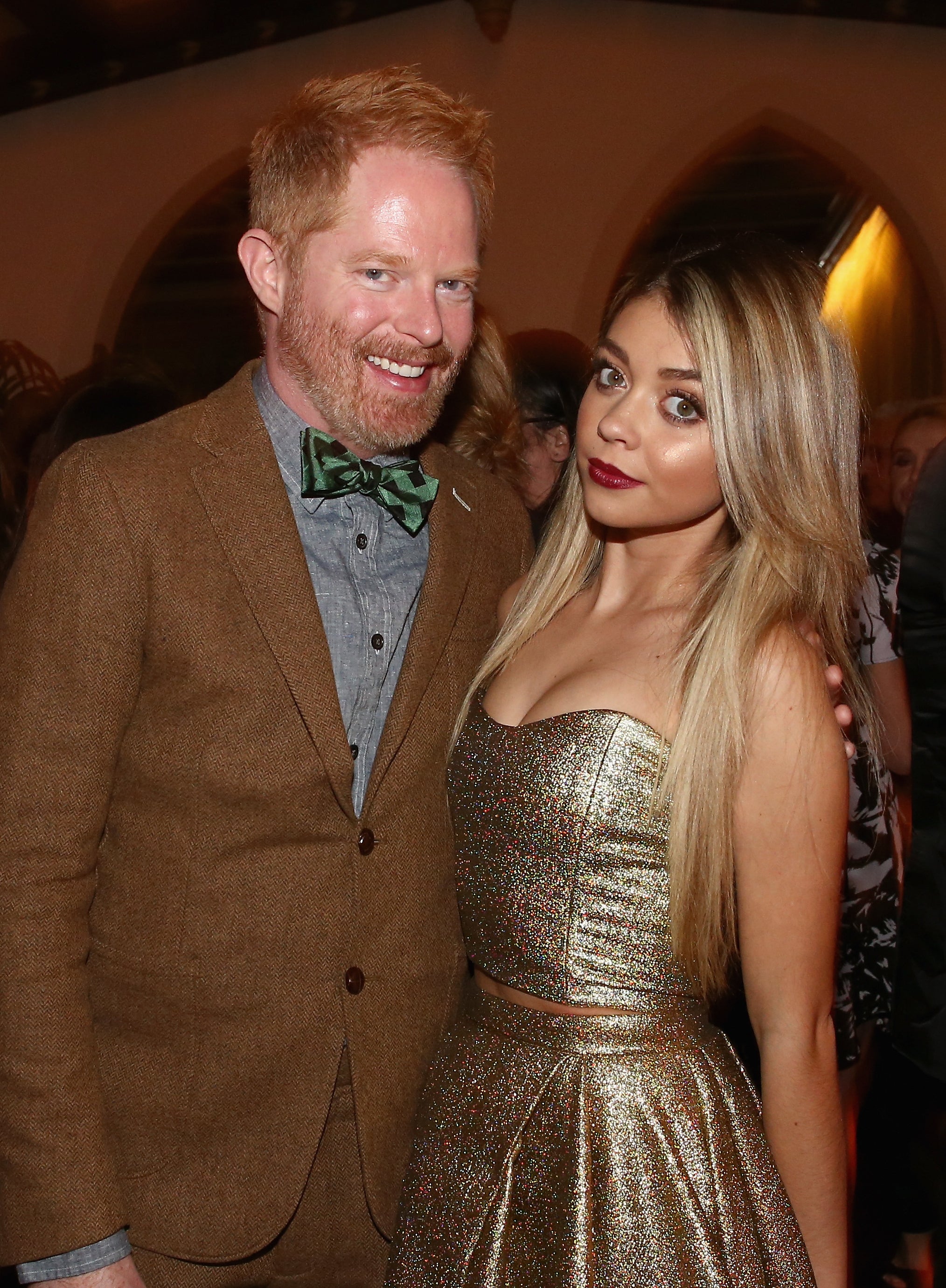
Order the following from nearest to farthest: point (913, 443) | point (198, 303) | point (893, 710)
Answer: point (893, 710) < point (913, 443) < point (198, 303)

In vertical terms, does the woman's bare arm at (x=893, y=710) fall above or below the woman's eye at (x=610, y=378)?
below

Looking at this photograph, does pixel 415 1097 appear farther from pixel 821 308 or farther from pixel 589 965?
pixel 821 308

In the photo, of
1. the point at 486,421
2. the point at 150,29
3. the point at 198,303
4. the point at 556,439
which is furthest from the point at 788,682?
the point at 150,29

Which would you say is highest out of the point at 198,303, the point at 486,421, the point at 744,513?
the point at 198,303

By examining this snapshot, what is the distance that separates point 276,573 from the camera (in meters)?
1.44

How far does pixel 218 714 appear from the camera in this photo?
1.40 meters

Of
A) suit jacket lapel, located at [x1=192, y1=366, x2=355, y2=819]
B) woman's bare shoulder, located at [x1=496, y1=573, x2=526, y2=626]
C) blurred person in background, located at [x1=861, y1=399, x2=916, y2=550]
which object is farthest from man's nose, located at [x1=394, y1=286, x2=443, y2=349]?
blurred person in background, located at [x1=861, y1=399, x2=916, y2=550]

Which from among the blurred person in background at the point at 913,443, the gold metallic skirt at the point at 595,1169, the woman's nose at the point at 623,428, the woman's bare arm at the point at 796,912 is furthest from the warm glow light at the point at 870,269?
the gold metallic skirt at the point at 595,1169

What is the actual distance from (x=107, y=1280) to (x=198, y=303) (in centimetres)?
657

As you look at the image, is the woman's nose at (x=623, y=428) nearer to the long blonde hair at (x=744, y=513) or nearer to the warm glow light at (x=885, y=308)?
the long blonde hair at (x=744, y=513)

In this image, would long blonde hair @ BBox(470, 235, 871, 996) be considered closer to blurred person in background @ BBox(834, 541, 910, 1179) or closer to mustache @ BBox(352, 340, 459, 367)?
mustache @ BBox(352, 340, 459, 367)

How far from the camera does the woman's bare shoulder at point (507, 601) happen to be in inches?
72.4

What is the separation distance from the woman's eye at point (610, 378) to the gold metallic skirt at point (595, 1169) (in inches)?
31.8

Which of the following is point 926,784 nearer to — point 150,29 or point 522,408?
point 522,408
